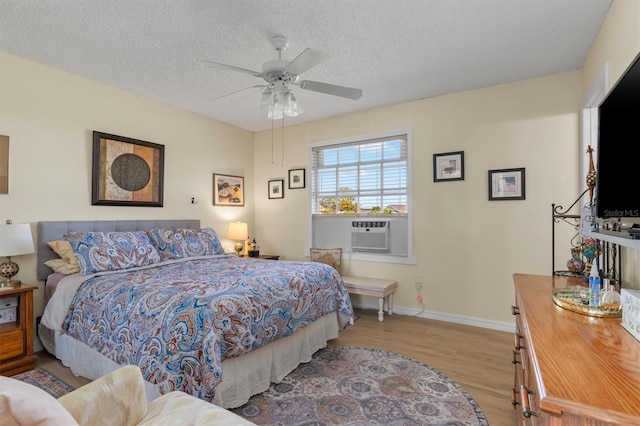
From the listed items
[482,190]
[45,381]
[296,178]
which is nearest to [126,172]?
[45,381]

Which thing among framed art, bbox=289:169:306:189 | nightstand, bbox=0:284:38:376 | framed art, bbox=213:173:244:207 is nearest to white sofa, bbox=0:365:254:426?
nightstand, bbox=0:284:38:376

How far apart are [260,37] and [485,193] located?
2.79 metres

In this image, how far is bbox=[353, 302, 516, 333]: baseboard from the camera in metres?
3.43

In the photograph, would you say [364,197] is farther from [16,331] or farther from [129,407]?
[16,331]

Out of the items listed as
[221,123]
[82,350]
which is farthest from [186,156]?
[82,350]

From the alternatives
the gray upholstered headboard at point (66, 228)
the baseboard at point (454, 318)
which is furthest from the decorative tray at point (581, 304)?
the gray upholstered headboard at point (66, 228)

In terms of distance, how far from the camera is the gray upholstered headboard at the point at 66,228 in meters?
2.91

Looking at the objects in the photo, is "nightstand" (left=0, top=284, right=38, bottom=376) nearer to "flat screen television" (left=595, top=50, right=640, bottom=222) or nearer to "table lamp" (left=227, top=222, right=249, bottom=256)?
"table lamp" (left=227, top=222, right=249, bottom=256)

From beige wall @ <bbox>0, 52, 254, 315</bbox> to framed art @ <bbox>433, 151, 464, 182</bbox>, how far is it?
3.16 metres

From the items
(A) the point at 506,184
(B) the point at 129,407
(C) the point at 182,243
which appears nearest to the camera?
(B) the point at 129,407

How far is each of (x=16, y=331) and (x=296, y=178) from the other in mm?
3454

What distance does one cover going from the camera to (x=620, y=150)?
137 centimetres

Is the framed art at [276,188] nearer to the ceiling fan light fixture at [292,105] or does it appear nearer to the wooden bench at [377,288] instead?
the wooden bench at [377,288]

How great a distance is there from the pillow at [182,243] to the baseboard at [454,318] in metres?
2.22
